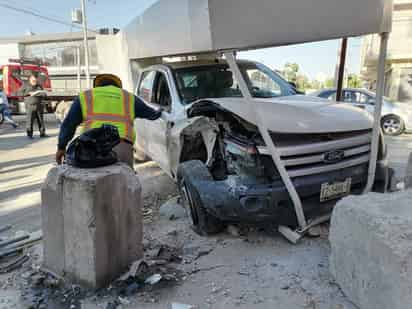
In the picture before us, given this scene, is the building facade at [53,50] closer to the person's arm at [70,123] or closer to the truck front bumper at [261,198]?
the person's arm at [70,123]

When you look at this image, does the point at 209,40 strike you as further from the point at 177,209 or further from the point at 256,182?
the point at 177,209

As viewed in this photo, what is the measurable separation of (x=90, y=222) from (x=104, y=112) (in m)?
1.33

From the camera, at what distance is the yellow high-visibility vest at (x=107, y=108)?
3.53m

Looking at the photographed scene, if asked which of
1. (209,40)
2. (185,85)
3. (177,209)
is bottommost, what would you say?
(177,209)

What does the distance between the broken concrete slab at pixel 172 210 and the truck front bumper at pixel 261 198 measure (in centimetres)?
105

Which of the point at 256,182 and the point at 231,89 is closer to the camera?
the point at 256,182

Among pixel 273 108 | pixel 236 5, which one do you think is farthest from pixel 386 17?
pixel 236 5

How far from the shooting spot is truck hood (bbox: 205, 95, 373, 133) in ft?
10.5

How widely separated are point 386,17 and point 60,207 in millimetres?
3465

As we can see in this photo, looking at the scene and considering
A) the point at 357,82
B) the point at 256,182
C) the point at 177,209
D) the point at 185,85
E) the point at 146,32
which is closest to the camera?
the point at 256,182

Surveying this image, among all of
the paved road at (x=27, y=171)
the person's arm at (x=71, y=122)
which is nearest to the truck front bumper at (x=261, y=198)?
the person's arm at (x=71, y=122)

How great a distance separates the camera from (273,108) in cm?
351

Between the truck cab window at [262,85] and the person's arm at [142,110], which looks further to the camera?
the truck cab window at [262,85]

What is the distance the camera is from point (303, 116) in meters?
3.40
